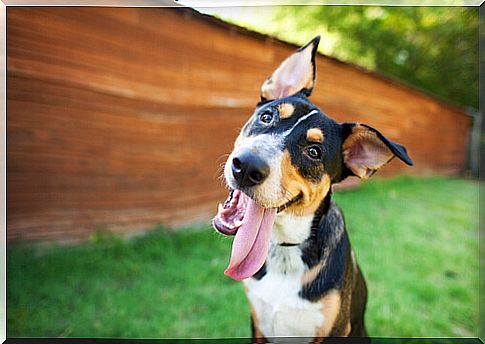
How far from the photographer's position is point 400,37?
179 inches

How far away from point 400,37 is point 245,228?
348 centimetres

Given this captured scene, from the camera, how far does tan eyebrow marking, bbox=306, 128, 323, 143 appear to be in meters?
1.69

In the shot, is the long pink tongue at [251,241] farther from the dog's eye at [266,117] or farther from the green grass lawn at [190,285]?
the green grass lawn at [190,285]

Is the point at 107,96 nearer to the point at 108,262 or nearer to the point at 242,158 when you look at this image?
the point at 108,262

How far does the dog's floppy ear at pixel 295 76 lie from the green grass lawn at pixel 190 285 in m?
1.33

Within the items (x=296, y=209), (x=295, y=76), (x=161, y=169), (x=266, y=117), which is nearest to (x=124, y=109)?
(x=161, y=169)

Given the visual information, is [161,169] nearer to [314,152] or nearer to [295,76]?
[295,76]

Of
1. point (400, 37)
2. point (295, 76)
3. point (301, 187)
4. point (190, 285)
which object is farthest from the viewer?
point (400, 37)

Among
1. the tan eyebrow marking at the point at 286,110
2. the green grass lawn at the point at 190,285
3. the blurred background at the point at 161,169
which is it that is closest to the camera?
the tan eyebrow marking at the point at 286,110

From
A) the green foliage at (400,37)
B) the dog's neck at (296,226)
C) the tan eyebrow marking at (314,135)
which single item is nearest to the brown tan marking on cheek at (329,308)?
the dog's neck at (296,226)

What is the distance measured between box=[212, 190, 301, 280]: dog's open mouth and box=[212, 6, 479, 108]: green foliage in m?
1.41

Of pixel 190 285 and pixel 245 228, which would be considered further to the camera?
pixel 190 285

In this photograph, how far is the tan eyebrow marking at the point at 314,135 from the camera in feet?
5.55

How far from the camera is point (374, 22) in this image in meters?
3.86
